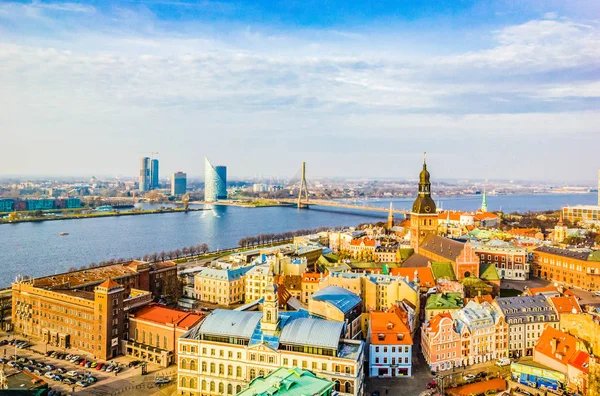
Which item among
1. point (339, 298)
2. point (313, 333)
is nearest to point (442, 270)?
point (339, 298)

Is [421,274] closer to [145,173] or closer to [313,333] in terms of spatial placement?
[313,333]

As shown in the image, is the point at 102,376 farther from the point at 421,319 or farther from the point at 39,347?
the point at 421,319

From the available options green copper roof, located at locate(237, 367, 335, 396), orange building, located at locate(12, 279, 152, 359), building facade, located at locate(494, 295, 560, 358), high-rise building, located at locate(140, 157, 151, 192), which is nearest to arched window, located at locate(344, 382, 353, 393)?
green copper roof, located at locate(237, 367, 335, 396)

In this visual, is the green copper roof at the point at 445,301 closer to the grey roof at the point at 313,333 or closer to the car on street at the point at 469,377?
the car on street at the point at 469,377

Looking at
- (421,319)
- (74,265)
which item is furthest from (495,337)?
(74,265)

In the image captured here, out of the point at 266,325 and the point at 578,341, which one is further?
the point at 578,341

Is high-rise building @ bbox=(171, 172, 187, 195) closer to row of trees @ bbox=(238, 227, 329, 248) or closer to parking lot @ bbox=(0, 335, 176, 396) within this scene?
row of trees @ bbox=(238, 227, 329, 248)

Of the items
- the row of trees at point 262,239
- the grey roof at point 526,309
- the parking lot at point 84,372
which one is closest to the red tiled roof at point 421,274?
the grey roof at point 526,309
